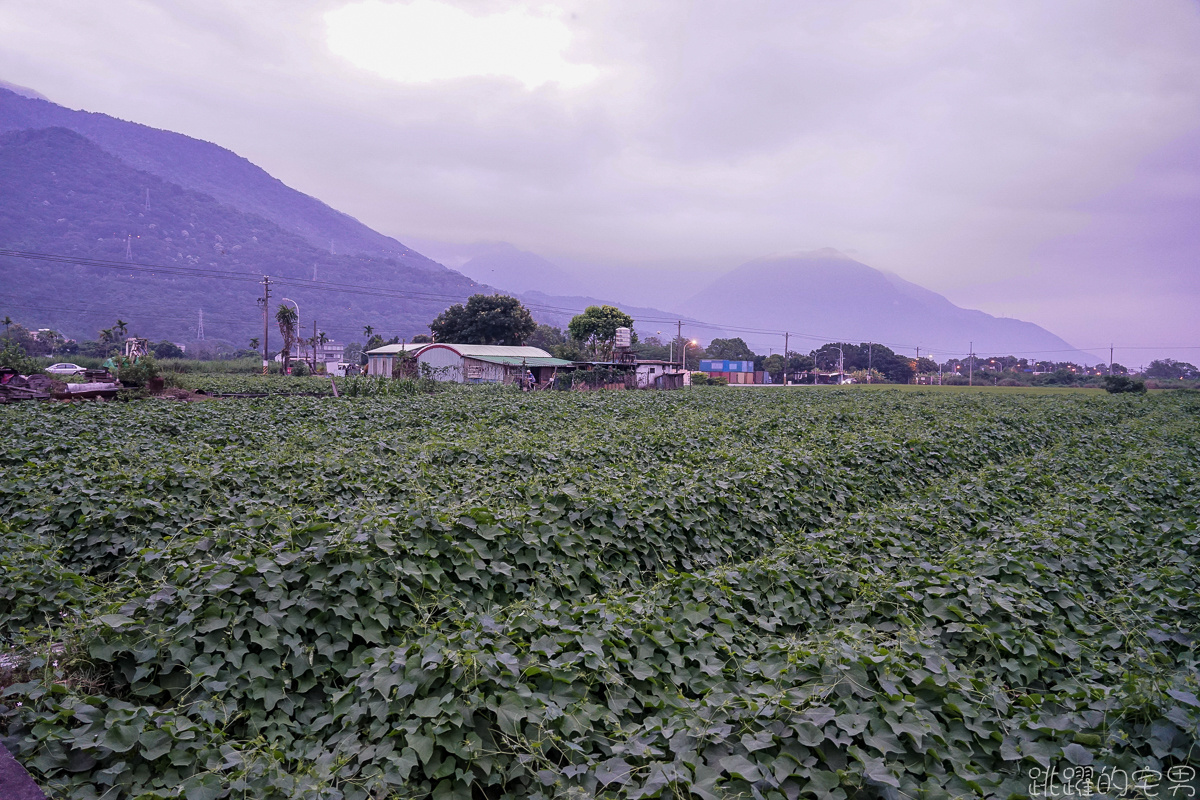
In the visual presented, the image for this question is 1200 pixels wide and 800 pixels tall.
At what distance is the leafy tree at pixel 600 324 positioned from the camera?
6819 centimetres

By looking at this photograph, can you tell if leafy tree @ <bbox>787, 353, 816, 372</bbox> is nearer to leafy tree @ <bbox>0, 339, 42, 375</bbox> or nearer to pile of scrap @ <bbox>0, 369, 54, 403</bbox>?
leafy tree @ <bbox>0, 339, 42, 375</bbox>

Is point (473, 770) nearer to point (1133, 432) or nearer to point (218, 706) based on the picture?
point (218, 706)

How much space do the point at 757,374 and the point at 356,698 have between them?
4067 inches

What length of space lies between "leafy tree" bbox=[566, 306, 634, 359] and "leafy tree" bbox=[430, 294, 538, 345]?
22.8ft

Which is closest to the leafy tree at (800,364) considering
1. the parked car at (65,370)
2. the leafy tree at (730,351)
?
the leafy tree at (730,351)

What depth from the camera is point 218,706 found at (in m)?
3.76

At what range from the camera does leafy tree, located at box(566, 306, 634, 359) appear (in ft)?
224

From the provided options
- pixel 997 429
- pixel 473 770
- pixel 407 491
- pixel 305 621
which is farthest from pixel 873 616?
pixel 997 429

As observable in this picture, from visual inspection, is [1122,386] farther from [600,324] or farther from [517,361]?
[517,361]

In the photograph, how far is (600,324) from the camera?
68.4 metres

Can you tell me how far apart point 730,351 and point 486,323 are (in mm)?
65398

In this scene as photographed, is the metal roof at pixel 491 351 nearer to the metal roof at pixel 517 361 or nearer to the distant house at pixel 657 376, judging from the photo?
the metal roof at pixel 517 361

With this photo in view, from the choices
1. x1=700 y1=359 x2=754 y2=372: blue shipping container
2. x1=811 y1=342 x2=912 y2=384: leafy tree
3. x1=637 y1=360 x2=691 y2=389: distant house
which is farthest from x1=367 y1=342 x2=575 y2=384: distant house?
x1=811 y1=342 x2=912 y2=384: leafy tree

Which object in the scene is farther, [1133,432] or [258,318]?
[258,318]
